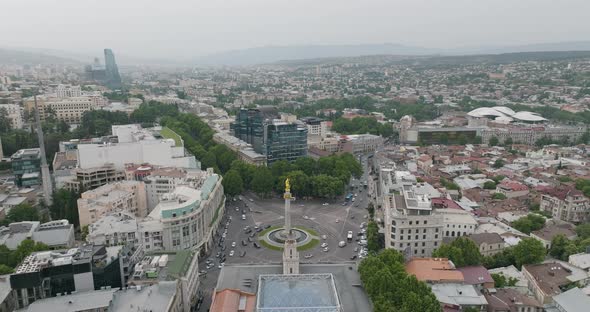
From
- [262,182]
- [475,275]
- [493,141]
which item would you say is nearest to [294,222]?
[262,182]

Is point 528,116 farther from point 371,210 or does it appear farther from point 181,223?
point 181,223

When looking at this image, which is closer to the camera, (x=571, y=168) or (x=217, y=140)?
(x=571, y=168)

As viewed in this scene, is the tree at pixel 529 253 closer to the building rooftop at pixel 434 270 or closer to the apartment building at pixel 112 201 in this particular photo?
the building rooftop at pixel 434 270

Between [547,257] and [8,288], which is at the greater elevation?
[8,288]

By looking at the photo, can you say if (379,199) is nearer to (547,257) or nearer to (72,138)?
(547,257)

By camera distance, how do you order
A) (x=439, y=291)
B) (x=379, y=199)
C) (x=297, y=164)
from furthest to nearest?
(x=297, y=164)
(x=379, y=199)
(x=439, y=291)

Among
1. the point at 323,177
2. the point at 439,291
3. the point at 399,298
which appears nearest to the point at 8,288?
the point at 399,298

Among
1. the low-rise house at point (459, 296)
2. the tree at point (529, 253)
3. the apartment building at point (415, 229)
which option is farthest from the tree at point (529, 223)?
the low-rise house at point (459, 296)
